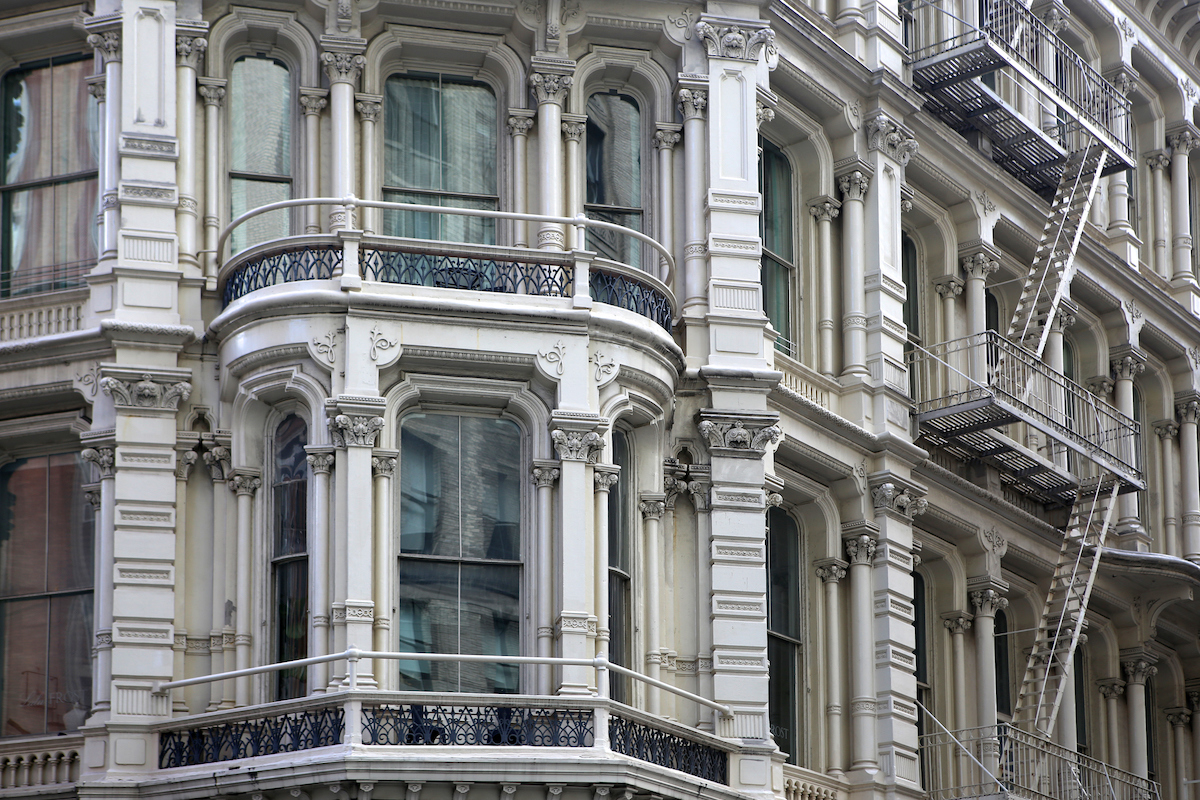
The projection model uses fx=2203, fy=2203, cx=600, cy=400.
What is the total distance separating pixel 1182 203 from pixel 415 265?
66.5ft

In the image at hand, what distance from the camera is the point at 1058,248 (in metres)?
35.1

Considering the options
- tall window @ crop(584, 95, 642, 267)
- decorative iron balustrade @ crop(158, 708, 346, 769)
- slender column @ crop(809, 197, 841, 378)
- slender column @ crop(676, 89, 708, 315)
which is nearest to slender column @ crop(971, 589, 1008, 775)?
slender column @ crop(809, 197, 841, 378)

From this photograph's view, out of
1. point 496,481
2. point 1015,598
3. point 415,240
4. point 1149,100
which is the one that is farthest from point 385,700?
point 1149,100

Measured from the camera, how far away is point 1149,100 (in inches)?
1609

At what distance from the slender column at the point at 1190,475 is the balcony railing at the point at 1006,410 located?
435cm

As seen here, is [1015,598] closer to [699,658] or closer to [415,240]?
[699,658]

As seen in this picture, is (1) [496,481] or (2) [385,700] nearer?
(2) [385,700]

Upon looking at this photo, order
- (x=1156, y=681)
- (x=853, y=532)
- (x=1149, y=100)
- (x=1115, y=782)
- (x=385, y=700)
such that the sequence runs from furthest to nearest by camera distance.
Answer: (x=1149, y=100) < (x=1156, y=681) < (x=1115, y=782) < (x=853, y=532) < (x=385, y=700)

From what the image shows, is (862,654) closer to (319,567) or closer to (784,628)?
(784,628)

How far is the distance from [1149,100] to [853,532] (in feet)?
49.7

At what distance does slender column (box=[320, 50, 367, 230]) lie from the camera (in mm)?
26531

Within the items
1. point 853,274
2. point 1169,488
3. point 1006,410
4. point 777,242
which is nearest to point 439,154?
point 777,242

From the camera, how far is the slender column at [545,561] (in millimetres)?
24330

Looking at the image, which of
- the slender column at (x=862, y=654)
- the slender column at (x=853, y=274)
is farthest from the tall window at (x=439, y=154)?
the slender column at (x=862, y=654)
